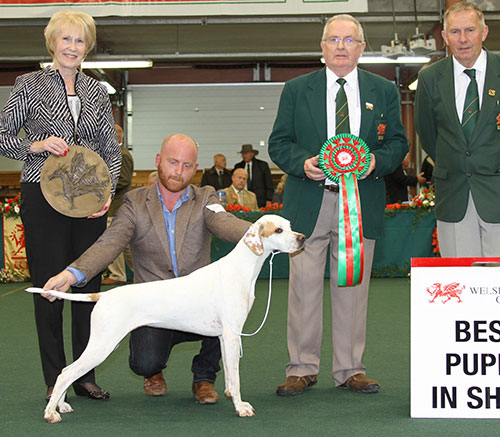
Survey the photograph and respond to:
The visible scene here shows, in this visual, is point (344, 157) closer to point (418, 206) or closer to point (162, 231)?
point (162, 231)

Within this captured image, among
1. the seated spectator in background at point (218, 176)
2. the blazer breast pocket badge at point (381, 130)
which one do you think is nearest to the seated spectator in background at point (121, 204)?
the seated spectator in background at point (218, 176)

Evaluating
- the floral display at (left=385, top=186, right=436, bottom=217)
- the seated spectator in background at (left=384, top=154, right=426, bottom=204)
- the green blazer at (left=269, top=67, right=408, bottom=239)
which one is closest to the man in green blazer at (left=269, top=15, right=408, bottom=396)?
the green blazer at (left=269, top=67, right=408, bottom=239)

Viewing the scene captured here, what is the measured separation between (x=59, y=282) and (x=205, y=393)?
3.04ft

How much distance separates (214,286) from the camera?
2.94 metres

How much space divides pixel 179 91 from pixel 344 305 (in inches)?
586

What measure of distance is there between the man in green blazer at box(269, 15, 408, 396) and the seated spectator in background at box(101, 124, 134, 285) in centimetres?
391

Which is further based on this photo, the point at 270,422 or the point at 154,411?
the point at 154,411

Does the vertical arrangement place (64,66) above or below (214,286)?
above

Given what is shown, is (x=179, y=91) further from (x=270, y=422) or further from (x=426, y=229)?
(x=270, y=422)

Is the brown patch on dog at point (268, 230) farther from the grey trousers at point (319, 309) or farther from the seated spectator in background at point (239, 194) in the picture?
the seated spectator in background at point (239, 194)

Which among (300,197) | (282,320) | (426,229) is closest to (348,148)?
(300,197)

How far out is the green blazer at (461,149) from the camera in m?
3.37

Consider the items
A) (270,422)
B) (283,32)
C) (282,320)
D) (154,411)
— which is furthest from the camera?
(283,32)

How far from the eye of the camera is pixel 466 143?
11.2 feet
